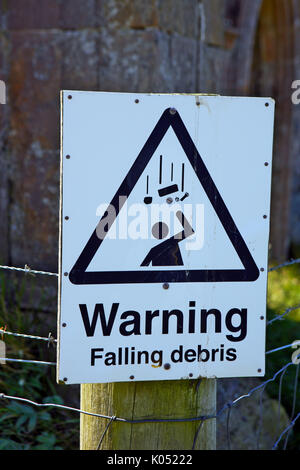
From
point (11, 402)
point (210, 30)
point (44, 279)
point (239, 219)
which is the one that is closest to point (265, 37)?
point (210, 30)

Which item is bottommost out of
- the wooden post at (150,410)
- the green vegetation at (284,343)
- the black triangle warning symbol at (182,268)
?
the green vegetation at (284,343)

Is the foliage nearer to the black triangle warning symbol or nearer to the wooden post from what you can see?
the wooden post

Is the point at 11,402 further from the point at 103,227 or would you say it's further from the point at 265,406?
the point at 103,227

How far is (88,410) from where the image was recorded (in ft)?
5.72

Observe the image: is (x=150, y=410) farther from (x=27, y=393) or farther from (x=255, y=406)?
(x=255, y=406)

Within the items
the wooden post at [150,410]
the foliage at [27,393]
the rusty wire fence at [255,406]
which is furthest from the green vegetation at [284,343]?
the foliage at [27,393]

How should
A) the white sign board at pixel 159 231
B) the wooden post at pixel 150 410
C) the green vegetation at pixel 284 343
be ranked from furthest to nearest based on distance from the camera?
1. the green vegetation at pixel 284 343
2. the wooden post at pixel 150 410
3. the white sign board at pixel 159 231

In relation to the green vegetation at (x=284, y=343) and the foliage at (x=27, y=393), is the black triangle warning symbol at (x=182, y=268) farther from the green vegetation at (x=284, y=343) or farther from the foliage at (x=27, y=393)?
the foliage at (x=27, y=393)

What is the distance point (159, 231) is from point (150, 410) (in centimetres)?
51

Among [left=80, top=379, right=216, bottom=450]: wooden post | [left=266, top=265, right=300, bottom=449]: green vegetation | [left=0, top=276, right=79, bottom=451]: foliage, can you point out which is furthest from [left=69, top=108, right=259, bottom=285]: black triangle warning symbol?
[left=0, top=276, right=79, bottom=451]: foliage

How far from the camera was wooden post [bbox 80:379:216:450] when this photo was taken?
168cm

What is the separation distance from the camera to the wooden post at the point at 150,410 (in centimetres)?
168

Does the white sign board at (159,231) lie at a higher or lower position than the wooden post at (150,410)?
higher

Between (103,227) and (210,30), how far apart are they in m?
2.34
